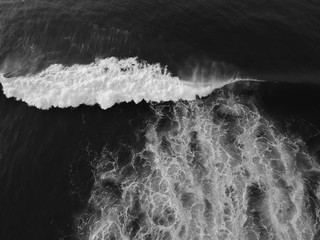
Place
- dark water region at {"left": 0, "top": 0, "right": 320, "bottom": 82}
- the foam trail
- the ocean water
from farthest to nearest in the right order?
dark water region at {"left": 0, "top": 0, "right": 320, "bottom": 82} < the foam trail < the ocean water

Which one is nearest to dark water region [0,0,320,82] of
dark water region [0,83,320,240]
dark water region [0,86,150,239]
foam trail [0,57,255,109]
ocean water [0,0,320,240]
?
ocean water [0,0,320,240]

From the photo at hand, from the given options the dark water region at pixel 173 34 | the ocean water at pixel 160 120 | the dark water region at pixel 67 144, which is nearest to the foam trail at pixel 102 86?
the ocean water at pixel 160 120

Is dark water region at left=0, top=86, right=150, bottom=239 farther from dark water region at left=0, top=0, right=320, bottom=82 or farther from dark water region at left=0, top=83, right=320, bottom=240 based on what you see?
dark water region at left=0, top=0, right=320, bottom=82

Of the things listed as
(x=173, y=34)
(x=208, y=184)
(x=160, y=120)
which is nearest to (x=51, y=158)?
(x=160, y=120)

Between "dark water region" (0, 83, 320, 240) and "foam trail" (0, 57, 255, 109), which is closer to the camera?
"dark water region" (0, 83, 320, 240)

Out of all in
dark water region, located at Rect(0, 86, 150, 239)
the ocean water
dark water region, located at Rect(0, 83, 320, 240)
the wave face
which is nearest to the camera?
the wave face

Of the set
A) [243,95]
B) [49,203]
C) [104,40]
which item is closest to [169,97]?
[243,95]

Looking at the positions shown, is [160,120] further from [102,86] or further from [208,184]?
[208,184]

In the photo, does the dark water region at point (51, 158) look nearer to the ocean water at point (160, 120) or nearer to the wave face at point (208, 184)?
the ocean water at point (160, 120)
